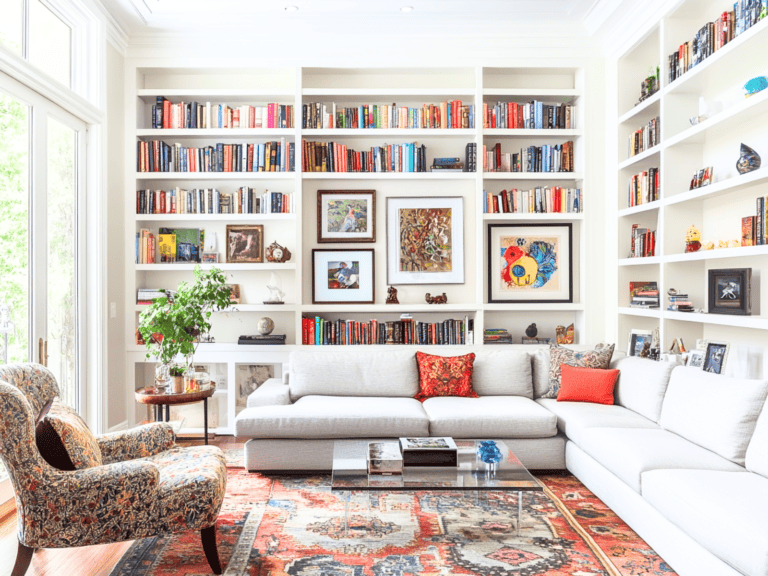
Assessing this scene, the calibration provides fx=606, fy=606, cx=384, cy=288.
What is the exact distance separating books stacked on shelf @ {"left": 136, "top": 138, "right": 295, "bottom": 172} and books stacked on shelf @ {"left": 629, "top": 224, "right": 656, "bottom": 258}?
283 cm

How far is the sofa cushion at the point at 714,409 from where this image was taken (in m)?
2.83

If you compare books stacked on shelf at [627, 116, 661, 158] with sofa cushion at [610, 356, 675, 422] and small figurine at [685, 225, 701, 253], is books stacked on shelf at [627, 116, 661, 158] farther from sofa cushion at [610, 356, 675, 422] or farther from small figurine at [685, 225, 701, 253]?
sofa cushion at [610, 356, 675, 422]

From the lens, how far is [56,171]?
13.1ft

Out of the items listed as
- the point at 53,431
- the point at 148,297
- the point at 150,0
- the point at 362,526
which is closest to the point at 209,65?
the point at 150,0

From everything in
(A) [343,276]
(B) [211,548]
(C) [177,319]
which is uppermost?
(A) [343,276]

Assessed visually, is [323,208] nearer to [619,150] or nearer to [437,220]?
[437,220]

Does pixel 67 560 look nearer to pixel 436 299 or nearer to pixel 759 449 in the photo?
pixel 759 449

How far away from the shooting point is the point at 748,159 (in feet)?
11.2

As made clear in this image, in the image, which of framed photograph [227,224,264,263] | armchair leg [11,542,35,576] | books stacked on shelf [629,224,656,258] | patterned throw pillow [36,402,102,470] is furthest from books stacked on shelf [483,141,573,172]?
armchair leg [11,542,35,576]

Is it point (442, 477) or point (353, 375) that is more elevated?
point (353, 375)

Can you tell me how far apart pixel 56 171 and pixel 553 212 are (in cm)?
378

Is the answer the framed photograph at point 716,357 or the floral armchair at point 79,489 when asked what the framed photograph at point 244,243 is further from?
the framed photograph at point 716,357

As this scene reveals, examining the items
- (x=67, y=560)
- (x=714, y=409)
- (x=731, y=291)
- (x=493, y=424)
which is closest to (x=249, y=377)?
(x=493, y=424)

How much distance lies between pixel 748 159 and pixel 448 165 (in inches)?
90.5
